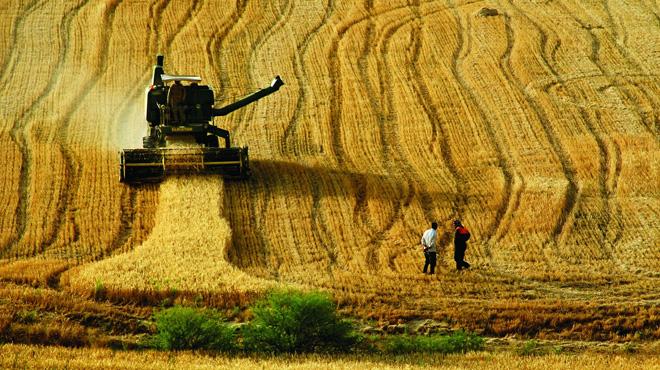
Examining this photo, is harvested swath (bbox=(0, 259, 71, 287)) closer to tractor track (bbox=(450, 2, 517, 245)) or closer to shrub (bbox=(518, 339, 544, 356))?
shrub (bbox=(518, 339, 544, 356))

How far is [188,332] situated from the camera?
74.2 feet

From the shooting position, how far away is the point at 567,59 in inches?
1816

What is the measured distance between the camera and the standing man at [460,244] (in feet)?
93.6

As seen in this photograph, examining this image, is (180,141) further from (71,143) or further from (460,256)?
(460,256)

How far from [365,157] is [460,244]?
31.9 feet

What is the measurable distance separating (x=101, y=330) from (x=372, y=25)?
27.9 m

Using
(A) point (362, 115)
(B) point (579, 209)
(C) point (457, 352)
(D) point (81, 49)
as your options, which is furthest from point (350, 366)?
(D) point (81, 49)

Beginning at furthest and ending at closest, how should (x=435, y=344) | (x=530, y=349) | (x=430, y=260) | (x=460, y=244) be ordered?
(x=460, y=244) → (x=430, y=260) → (x=530, y=349) → (x=435, y=344)

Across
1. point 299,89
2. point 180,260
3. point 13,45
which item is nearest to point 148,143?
point 180,260

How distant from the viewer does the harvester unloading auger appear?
3412 centimetres

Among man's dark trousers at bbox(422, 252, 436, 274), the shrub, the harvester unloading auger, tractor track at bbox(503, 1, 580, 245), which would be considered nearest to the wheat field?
tractor track at bbox(503, 1, 580, 245)

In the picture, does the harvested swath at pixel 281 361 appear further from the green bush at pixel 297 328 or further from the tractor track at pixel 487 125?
the tractor track at pixel 487 125

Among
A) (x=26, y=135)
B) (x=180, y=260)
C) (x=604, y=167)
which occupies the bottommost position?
(x=180, y=260)

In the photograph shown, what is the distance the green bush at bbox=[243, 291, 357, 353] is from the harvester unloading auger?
11.3 meters
